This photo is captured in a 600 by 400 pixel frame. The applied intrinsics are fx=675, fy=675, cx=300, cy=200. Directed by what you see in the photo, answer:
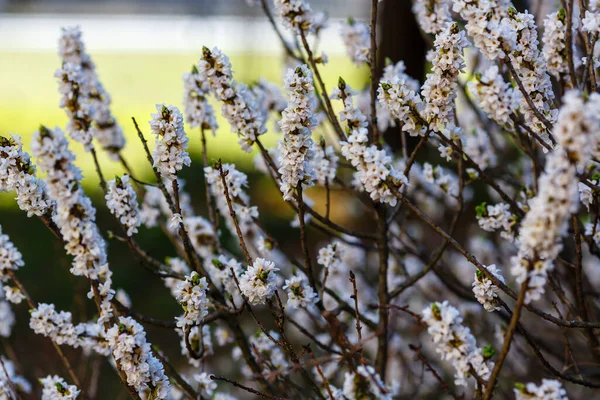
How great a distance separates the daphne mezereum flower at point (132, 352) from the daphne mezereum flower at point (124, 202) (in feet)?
1.25

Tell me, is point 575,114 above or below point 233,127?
below

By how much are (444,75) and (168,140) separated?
2.90ft

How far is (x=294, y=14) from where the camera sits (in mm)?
2650

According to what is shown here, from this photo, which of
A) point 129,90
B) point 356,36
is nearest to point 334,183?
point 356,36

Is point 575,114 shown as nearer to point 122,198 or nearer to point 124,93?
point 122,198

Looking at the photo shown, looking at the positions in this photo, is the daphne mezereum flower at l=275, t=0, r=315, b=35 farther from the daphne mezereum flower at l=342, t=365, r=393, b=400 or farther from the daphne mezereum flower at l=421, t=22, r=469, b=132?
the daphne mezereum flower at l=342, t=365, r=393, b=400

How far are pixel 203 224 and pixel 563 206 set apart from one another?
1949 millimetres

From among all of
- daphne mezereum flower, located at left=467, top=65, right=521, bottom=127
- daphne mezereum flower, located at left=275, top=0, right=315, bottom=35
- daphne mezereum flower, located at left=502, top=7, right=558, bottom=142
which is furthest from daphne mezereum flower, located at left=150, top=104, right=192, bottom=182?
daphne mezereum flower, located at left=502, top=7, right=558, bottom=142

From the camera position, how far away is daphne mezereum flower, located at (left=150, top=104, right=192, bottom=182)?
2.11 m

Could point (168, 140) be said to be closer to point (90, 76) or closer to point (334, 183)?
point (90, 76)

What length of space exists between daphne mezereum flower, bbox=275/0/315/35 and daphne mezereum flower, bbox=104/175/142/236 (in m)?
0.91

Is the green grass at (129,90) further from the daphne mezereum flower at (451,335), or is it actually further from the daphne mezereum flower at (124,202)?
the daphne mezereum flower at (451,335)

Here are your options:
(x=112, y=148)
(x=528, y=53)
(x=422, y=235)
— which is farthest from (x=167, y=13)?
(x=528, y=53)

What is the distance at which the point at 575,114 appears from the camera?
1455 mm
